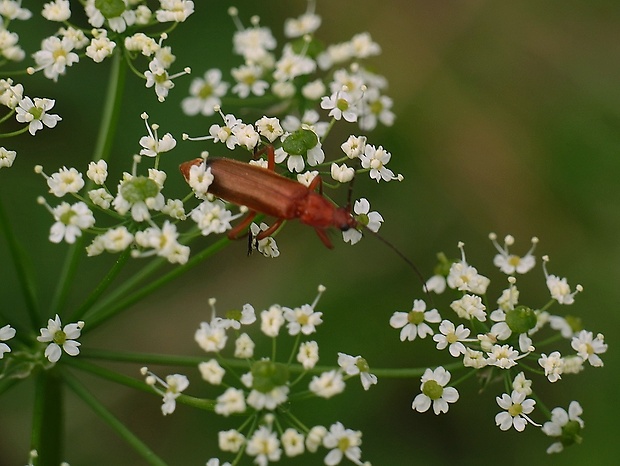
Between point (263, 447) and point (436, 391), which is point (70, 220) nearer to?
point (263, 447)

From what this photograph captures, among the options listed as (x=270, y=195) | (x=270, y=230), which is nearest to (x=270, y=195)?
(x=270, y=195)

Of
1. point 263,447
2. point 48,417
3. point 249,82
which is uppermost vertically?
point 249,82

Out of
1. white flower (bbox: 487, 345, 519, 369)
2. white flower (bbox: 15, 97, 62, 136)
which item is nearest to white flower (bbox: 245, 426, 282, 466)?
white flower (bbox: 487, 345, 519, 369)

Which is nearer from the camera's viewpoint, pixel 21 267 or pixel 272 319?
pixel 272 319

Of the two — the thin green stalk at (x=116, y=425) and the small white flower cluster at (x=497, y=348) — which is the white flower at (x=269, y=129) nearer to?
the small white flower cluster at (x=497, y=348)

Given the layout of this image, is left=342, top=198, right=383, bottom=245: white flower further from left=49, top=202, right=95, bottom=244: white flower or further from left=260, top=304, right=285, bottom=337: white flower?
left=49, top=202, right=95, bottom=244: white flower

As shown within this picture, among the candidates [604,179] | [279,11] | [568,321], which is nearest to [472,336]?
[568,321]
